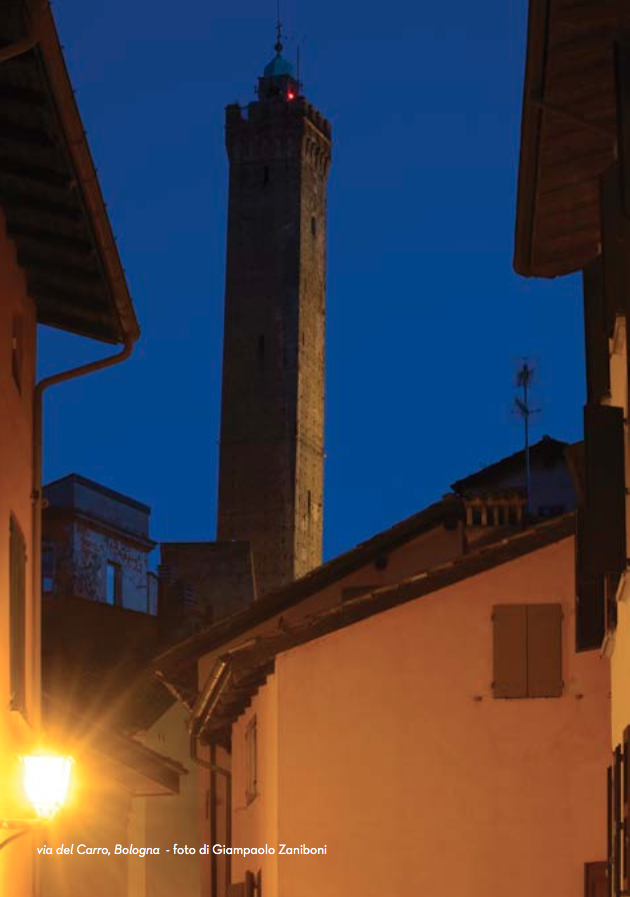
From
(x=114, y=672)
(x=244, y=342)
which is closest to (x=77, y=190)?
(x=114, y=672)

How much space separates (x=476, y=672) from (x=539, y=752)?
3.09 ft

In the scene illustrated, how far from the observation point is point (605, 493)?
10203mm

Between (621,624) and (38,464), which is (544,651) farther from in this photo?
(621,624)

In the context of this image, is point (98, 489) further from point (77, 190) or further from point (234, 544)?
point (77, 190)

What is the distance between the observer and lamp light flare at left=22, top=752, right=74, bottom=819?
11312 mm

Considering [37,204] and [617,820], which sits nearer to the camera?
[617,820]

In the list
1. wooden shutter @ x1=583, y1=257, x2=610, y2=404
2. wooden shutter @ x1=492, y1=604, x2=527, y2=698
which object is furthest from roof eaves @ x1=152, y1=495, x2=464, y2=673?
wooden shutter @ x1=583, y1=257, x2=610, y2=404

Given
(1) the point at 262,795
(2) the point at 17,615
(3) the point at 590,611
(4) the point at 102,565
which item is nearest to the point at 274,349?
(4) the point at 102,565

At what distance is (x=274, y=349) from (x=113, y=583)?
26478 millimetres

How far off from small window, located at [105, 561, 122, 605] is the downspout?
22.4 metres

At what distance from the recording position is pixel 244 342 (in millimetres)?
77000

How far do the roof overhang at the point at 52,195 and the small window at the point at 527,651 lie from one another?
20.8ft

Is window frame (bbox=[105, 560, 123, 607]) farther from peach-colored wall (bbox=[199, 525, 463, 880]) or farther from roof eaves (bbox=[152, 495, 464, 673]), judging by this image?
peach-colored wall (bbox=[199, 525, 463, 880])

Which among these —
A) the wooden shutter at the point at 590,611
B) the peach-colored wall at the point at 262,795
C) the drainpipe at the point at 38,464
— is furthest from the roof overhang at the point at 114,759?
the wooden shutter at the point at 590,611
